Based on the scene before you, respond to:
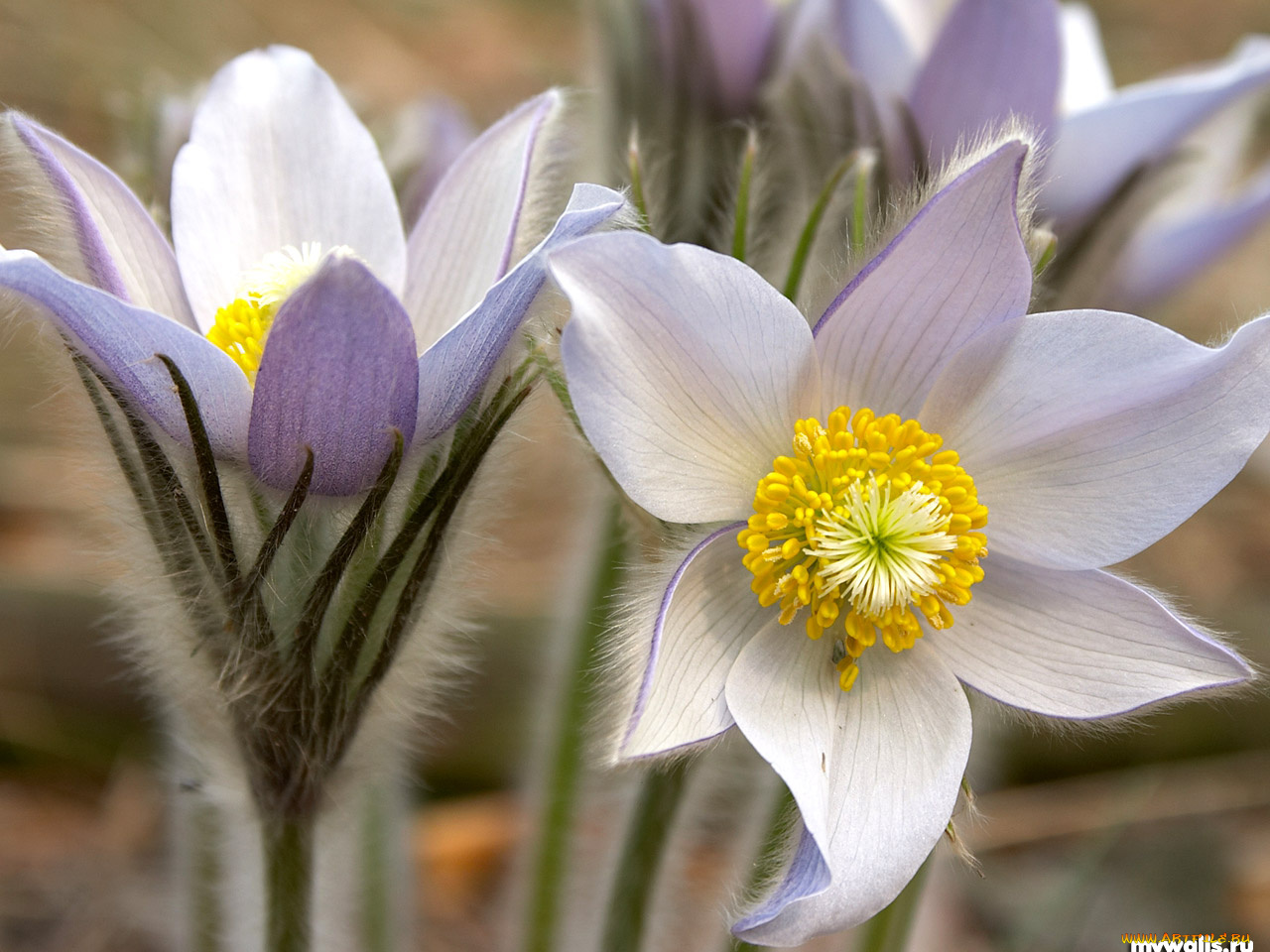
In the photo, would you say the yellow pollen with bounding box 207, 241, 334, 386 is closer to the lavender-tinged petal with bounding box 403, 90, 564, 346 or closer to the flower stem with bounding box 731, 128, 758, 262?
the lavender-tinged petal with bounding box 403, 90, 564, 346

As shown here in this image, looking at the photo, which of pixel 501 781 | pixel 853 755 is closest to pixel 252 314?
pixel 853 755

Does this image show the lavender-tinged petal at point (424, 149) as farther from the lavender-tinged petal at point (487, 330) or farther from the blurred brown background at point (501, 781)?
the lavender-tinged petal at point (487, 330)

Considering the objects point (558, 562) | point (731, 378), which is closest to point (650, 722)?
point (731, 378)

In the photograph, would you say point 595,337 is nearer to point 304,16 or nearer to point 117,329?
point 117,329

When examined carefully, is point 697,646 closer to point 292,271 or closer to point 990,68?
point 292,271

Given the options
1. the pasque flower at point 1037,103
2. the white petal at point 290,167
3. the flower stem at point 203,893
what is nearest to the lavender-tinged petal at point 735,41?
the pasque flower at point 1037,103

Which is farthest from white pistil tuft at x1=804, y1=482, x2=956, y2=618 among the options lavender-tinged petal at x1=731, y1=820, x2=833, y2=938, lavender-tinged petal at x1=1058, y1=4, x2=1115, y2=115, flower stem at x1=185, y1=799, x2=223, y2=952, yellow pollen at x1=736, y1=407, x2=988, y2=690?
flower stem at x1=185, y1=799, x2=223, y2=952
